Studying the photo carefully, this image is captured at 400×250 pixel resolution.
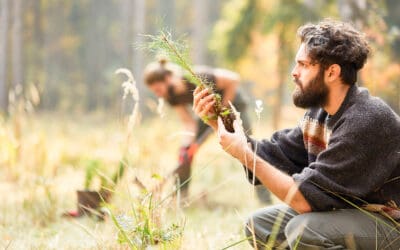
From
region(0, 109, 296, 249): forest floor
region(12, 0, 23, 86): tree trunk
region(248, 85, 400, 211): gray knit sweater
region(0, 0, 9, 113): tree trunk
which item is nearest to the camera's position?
region(248, 85, 400, 211): gray knit sweater

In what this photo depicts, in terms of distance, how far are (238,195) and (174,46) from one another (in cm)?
355

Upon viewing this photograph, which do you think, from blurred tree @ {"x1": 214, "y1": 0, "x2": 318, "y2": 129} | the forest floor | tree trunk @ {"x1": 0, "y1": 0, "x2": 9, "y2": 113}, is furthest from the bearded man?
tree trunk @ {"x1": 0, "y1": 0, "x2": 9, "y2": 113}

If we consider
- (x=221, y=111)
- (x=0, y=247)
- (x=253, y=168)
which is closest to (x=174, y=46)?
(x=221, y=111)

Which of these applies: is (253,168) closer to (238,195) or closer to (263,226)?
(263,226)

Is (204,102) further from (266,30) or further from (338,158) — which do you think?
(266,30)

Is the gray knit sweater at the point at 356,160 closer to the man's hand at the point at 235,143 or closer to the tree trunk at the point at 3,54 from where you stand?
the man's hand at the point at 235,143

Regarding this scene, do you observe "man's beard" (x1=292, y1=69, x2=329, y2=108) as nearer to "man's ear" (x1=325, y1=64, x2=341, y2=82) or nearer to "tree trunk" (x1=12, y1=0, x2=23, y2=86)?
"man's ear" (x1=325, y1=64, x2=341, y2=82)

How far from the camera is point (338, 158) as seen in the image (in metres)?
2.48

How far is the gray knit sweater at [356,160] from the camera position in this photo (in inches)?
97.3

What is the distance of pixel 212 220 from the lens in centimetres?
472

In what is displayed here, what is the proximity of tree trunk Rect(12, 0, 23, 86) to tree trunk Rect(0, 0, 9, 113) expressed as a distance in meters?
0.53

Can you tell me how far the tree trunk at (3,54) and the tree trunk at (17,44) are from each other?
53 cm

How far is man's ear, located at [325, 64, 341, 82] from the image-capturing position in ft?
8.48

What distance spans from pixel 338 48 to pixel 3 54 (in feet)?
Result: 37.5
